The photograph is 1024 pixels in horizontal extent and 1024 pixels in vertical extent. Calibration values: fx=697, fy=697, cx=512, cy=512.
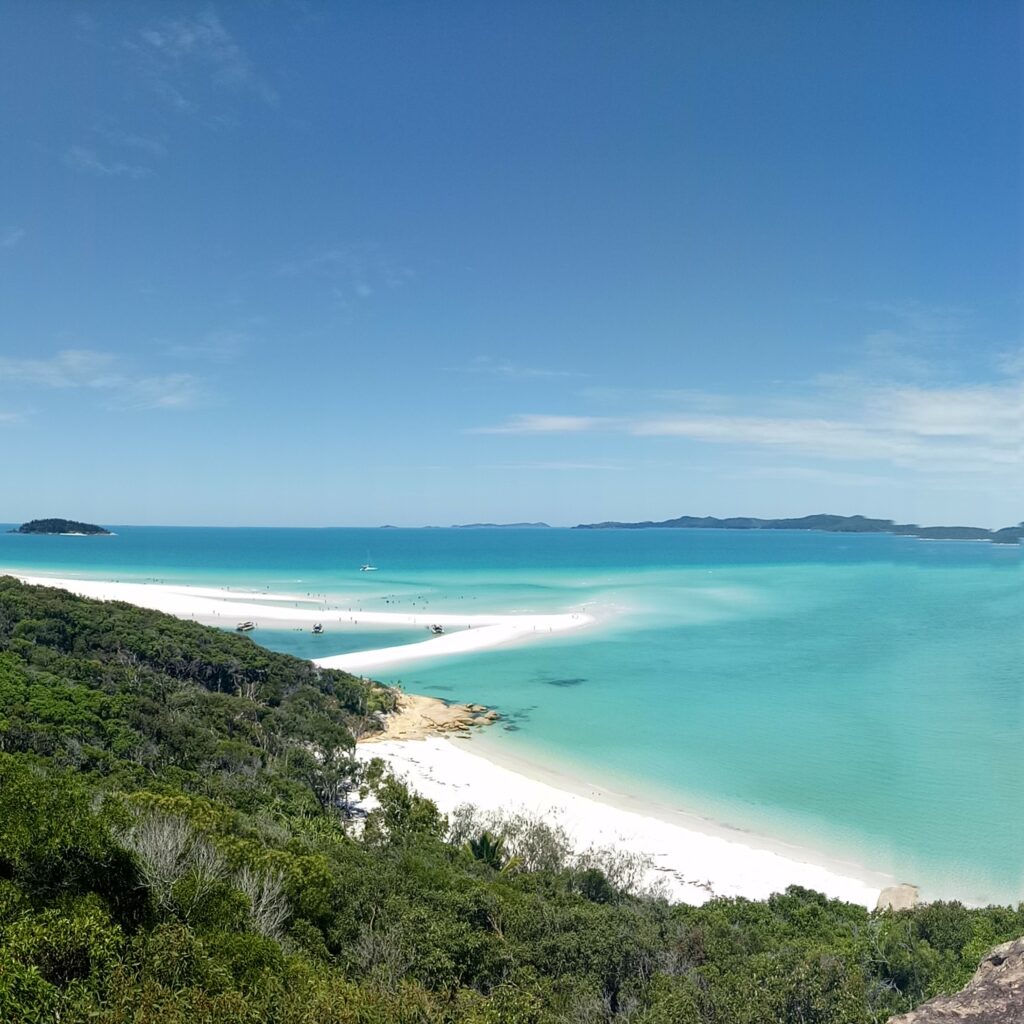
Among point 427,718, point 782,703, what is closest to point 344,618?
point 427,718

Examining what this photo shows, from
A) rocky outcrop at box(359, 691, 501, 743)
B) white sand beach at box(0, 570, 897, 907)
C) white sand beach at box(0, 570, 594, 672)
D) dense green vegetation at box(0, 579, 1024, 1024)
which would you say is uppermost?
dense green vegetation at box(0, 579, 1024, 1024)

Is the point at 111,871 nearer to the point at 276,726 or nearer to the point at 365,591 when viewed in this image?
the point at 276,726

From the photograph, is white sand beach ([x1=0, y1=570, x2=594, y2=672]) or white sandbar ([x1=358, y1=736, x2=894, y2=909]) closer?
white sandbar ([x1=358, y1=736, x2=894, y2=909])

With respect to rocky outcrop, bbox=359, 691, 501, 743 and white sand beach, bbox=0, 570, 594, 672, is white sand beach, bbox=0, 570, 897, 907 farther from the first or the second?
white sand beach, bbox=0, 570, 594, 672

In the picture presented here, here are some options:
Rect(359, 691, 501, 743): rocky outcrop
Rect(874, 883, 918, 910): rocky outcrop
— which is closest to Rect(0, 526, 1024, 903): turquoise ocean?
Rect(359, 691, 501, 743): rocky outcrop

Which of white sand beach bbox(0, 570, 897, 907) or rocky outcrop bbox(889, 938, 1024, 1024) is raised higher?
rocky outcrop bbox(889, 938, 1024, 1024)

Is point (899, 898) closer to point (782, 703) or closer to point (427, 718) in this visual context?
point (782, 703)

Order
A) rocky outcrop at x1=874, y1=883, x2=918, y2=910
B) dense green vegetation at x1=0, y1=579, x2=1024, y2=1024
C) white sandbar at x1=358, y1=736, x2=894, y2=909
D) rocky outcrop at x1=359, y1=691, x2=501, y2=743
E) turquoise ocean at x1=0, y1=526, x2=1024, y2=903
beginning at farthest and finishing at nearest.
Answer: rocky outcrop at x1=359, y1=691, x2=501, y2=743, turquoise ocean at x1=0, y1=526, x2=1024, y2=903, white sandbar at x1=358, y1=736, x2=894, y2=909, rocky outcrop at x1=874, y1=883, x2=918, y2=910, dense green vegetation at x1=0, y1=579, x2=1024, y2=1024

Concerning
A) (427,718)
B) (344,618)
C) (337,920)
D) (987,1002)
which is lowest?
(427,718)
